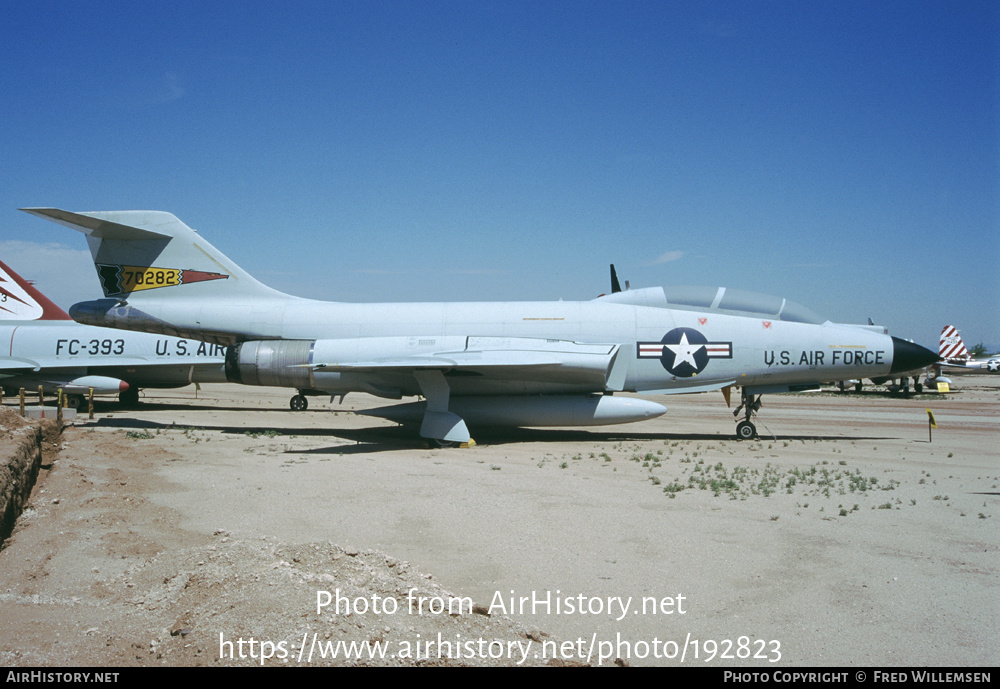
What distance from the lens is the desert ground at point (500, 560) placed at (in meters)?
3.70

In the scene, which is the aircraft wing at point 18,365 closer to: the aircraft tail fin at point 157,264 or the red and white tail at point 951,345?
the aircraft tail fin at point 157,264

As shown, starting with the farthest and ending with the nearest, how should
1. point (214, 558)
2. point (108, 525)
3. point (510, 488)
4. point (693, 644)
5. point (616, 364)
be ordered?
point (616, 364) → point (510, 488) → point (108, 525) → point (214, 558) → point (693, 644)

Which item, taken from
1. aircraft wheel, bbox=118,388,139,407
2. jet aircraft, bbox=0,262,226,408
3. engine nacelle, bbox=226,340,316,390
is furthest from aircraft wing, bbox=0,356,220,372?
engine nacelle, bbox=226,340,316,390

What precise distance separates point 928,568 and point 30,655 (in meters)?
6.48

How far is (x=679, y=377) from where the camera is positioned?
14016 mm

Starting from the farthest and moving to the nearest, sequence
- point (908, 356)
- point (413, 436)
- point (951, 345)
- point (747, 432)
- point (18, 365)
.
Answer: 1. point (951, 345)
2. point (18, 365)
3. point (413, 436)
4. point (747, 432)
5. point (908, 356)

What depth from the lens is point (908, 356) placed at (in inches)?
543

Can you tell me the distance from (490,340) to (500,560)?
8.69 meters

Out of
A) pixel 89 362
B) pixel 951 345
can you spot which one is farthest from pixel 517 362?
pixel 951 345

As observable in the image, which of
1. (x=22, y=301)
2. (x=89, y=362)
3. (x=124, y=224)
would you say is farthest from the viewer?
(x=22, y=301)

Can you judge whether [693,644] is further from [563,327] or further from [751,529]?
[563,327]

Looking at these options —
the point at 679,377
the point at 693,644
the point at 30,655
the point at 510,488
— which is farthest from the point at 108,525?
the point at 679,377

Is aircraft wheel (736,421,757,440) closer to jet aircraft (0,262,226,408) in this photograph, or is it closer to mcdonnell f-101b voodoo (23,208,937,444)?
mcdonnell f-101b voodoo (23,208,937,444)

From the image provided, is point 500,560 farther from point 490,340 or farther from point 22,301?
point 22,301
